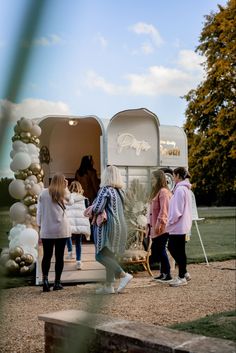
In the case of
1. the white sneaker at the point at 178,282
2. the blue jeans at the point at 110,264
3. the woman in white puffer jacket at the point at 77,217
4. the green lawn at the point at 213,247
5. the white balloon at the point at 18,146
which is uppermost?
the white balloon at the point at 18,146

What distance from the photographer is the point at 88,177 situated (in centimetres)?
982

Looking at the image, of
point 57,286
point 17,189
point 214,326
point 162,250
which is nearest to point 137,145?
point 162,250

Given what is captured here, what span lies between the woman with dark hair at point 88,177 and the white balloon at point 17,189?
8.98 m

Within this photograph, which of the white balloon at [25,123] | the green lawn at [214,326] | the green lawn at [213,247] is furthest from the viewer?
the green lawn at [213,247]

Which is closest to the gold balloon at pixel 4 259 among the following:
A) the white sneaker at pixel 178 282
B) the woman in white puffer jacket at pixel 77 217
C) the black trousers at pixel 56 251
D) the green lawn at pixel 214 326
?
the green lawn at pixel 214 326

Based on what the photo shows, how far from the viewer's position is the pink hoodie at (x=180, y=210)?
568cm

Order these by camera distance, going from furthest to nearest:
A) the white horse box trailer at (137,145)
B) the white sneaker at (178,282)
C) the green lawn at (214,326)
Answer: the white horse box trailer at (137,145), the white sneaker at (178,282), the green lawn at (214,326)

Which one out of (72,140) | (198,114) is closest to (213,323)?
(198,114)

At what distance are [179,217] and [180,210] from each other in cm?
7

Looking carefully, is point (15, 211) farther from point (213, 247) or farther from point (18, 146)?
point (213, 247)

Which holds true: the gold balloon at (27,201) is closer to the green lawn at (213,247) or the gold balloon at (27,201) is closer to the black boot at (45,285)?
the black boot at (45,285)

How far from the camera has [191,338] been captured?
7.52 ft

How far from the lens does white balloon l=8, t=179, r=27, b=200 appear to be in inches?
14.3

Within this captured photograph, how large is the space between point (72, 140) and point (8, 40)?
32.0ft
